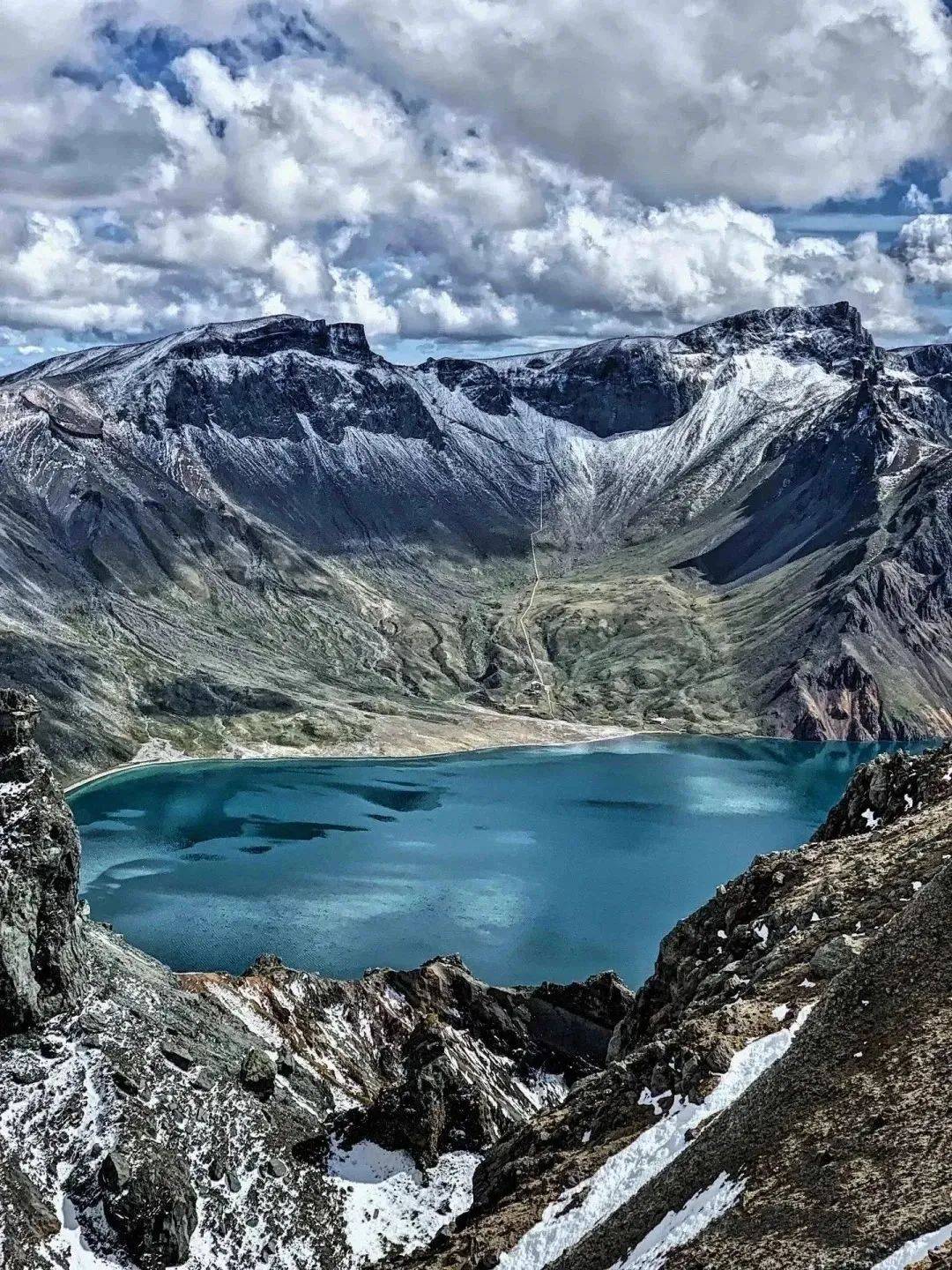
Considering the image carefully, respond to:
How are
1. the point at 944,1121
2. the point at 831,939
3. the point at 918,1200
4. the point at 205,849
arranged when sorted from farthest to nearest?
the point at 205,849 < the point at 831,939 < the point at 944,1121 < the point at 918,1200

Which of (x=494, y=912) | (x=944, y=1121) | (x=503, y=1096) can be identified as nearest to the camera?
(x=944, y=1121)

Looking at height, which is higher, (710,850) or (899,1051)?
(899,1051)

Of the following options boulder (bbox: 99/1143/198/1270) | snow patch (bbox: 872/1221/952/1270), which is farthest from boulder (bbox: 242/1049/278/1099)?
snow patch (bbox: 872/1221/952/1270)

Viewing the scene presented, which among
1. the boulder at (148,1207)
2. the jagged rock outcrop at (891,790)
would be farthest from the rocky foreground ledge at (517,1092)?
the jagged rock outcrop at (891,790)

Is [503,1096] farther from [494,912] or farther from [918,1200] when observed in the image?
[494,912]

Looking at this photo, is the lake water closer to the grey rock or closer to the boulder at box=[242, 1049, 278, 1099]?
the boulder at box=[242, 1049, 278, 1099]

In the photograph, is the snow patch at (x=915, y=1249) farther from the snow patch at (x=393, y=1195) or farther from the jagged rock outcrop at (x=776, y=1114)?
the snow patch at (x=393, y=1195)

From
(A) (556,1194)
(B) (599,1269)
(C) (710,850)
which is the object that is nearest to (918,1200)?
(B) (599,1269)
